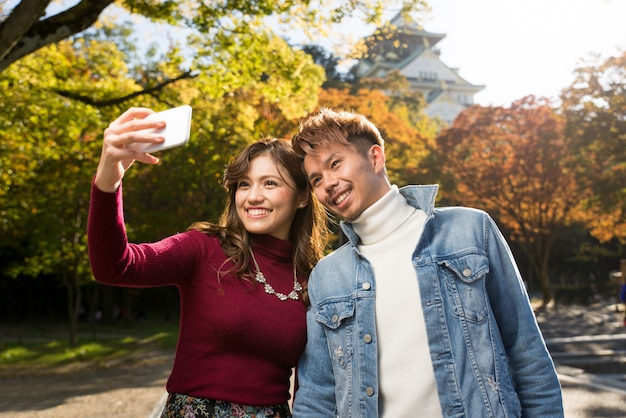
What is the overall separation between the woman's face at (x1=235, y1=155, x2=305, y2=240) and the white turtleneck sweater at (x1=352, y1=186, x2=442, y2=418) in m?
0.40

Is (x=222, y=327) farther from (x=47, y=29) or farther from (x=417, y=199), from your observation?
(x=47, y=29)

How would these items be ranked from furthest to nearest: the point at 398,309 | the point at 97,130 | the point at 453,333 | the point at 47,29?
1. the point at 97,130
2. the point at 47,29
3. the point at 398,309
4. the point at 453,333

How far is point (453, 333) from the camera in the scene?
2240 mm

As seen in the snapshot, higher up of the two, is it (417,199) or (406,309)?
(417,199)

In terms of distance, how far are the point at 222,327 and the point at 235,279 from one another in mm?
215

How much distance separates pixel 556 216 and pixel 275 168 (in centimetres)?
2900

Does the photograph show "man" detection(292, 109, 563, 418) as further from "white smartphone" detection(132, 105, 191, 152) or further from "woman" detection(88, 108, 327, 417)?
"white smartphone" detection(132, 105, 191, 152)

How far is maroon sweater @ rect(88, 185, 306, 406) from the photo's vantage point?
2.53 meters

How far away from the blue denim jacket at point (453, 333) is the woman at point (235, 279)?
0.18m

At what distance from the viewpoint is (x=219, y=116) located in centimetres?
1542

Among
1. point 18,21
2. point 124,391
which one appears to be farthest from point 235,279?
point 124,391

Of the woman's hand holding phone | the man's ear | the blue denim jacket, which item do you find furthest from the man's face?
the woman's hand holding phone

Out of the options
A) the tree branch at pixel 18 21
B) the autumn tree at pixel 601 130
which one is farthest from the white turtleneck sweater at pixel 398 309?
the autumn tree at pixel 601 130

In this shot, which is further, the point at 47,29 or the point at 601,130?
the point at 601,130
